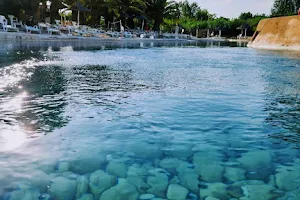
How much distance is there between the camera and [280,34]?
81.3 feet

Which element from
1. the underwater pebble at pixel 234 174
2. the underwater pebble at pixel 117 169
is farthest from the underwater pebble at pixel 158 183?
the underwater pebble at pixel 234 174

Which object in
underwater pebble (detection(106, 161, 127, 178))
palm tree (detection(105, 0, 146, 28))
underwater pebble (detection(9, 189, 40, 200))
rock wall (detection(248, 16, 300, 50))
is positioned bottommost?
underwater pebble (detection(9, 189, 40, 200))

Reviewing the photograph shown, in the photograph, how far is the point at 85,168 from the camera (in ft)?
9.68

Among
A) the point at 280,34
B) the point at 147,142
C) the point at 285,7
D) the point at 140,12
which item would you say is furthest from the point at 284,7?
the point at 147,142

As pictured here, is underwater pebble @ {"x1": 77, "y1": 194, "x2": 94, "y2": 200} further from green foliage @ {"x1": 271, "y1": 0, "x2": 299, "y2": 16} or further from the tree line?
green foliage @ {"x1": 271, "y1": 0, "x2": 299, "y2": 16}

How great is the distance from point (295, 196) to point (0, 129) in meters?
3.63

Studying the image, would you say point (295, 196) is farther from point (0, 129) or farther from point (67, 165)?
point (0, 129)

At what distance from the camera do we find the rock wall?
23047mm

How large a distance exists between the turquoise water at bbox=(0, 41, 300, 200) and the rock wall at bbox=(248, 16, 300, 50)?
60.6ft

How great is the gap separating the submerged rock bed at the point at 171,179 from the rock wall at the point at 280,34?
22.6 m

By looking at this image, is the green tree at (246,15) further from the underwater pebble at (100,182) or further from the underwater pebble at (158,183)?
the underwater pebble at (100,182)

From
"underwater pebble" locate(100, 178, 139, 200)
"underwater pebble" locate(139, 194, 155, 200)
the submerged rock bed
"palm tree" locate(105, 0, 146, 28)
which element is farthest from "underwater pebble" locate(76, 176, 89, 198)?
"palm tree" locate(105, 0, 146, 28)

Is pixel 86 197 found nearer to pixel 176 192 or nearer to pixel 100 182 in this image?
pixel 100 182

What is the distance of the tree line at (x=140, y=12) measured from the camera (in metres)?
27.4
